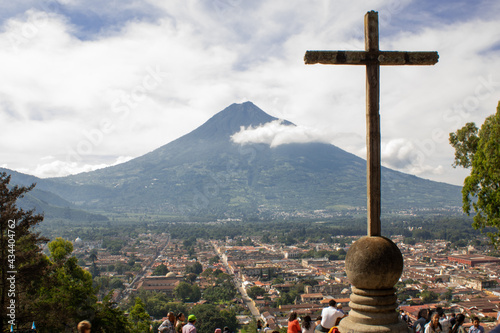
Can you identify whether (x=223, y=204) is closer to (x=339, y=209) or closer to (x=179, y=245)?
(x=339, y=209)

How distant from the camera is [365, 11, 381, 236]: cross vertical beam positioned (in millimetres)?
4020

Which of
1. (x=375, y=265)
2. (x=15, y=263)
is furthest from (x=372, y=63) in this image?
(x=15, y=263)

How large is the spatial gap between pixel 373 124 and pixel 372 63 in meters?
0.63

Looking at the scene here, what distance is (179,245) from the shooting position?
78.9 meters

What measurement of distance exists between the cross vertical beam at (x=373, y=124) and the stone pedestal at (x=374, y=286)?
347 millimetres

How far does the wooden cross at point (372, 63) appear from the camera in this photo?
4.01 metres

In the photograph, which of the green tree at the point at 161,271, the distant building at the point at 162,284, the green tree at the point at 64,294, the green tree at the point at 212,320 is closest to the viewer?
the green tree at the point at 64,294

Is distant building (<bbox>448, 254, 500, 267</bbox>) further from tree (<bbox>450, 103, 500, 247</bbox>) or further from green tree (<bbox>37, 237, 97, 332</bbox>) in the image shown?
green tree (<bbox>37, 237, 97, 332</bbox>)

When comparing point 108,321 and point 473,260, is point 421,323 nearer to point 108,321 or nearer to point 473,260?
→ point 108,321

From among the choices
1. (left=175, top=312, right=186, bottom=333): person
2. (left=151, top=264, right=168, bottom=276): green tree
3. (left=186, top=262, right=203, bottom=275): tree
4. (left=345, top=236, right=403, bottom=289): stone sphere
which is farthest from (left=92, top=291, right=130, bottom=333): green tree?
(left=186, top=262, right=203, bottom=275): tree

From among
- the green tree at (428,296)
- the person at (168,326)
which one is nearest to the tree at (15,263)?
the person at (168,326)

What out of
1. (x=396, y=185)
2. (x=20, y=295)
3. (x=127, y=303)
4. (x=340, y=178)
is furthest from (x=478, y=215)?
(x=396, y=185)

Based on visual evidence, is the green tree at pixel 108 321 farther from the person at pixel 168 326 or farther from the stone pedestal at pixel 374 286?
the stone pedestal at pixel 374 286

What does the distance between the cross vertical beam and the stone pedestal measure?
35 cm
